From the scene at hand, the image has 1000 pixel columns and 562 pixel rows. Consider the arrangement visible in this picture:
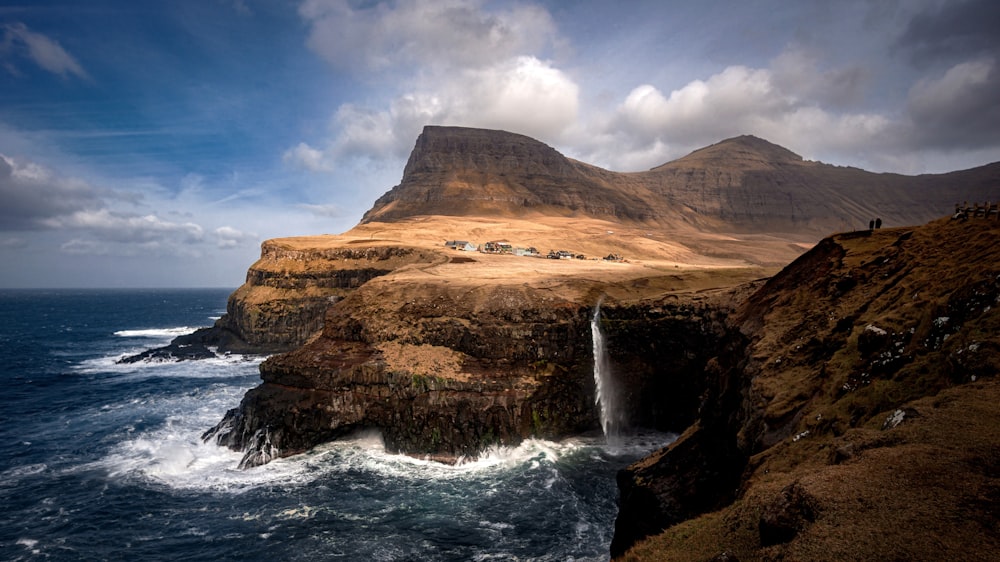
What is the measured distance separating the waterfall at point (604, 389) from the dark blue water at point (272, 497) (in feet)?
5.70

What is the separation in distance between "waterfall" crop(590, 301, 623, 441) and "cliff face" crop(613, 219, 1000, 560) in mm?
15854

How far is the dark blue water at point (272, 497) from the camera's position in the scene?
2314 centimetres

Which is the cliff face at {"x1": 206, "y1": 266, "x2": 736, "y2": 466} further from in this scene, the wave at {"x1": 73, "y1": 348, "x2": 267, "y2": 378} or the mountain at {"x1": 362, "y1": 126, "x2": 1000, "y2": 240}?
the mountain at {"x1": 362, "y1": 126, "x2": 1000, "y2": 240}

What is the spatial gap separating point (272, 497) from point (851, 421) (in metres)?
29.3

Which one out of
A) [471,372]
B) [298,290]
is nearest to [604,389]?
[471,372]

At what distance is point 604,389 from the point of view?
127ft

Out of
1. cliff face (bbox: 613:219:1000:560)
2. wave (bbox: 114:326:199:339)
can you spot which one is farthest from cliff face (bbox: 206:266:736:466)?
wave (bbox: 114:326:199:339)

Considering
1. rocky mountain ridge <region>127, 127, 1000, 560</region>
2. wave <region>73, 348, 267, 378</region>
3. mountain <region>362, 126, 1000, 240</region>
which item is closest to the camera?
rocky mountain ridge <region>127, 127, 1000, 560</region>

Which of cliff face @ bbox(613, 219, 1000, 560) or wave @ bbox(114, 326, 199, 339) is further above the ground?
cliff face @ bbox(613, 219, 1000, 560)

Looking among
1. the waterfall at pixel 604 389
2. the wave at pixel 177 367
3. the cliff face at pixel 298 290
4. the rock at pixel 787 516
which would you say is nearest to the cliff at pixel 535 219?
the cliff face at pixel 298 290

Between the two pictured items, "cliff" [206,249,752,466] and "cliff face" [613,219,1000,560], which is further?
"cliff" [206,249,752,466]

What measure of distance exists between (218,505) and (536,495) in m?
18.7

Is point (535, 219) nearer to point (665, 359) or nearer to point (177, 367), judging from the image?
point (177, 367)

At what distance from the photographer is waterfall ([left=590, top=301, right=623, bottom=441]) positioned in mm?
37812
